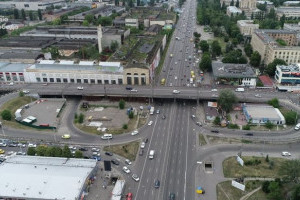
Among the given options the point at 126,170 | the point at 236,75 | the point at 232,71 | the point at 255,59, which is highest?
the point at 255,59

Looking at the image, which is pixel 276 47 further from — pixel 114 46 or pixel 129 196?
pixel 129 196

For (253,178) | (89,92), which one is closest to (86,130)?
(89,92)

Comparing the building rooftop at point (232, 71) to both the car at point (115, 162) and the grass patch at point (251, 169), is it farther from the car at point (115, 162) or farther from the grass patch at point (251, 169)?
the car at point (115, 162)

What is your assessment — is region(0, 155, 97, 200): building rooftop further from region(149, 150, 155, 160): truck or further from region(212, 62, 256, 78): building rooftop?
region(212, 62, 256, 78): building rooftop

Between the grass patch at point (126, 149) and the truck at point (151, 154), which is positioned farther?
the grass patch at point (126, 149)

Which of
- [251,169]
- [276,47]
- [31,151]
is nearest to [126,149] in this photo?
[31,151]

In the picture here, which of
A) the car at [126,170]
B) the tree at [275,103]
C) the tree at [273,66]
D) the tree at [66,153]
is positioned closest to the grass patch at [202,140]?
the car at [126,170]

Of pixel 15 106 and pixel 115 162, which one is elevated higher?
pixel 15 106
